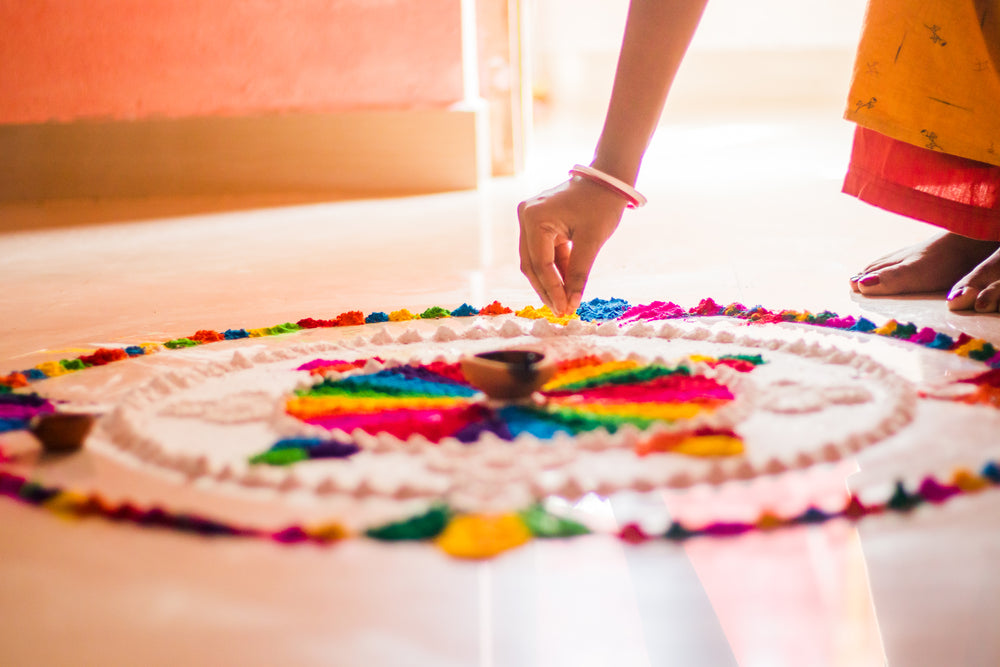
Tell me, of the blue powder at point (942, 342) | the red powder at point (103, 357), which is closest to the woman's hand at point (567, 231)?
the blue powder at point (942, 342)

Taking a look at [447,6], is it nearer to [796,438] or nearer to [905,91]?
[905,91]

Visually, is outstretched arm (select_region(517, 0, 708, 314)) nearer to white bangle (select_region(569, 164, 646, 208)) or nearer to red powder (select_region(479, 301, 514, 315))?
white bangle (select_region(569, 164, 646, 208))

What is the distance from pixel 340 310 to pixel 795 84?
5.83 m

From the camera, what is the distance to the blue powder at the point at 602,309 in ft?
4.04

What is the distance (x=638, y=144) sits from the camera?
3.49 feet

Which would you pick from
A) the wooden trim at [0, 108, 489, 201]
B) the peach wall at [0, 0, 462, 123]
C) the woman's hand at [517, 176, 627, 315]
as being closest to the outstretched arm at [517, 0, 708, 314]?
the woman's hand at [517, 176, 627, 315]

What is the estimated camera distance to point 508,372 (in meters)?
0.78

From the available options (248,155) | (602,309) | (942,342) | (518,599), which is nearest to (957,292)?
(942,342)

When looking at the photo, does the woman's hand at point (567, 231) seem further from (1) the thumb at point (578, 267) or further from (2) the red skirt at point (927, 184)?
(2) the red skirt at point (927, 184)

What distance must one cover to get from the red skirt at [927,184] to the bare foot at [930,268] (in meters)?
0.05

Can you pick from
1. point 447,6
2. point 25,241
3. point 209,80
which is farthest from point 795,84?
point 25,241

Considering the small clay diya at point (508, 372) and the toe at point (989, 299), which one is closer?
the small clay diya at point (508, 372)

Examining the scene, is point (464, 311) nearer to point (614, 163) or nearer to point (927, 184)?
point (614, 163)

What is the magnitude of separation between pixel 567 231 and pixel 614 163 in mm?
96
